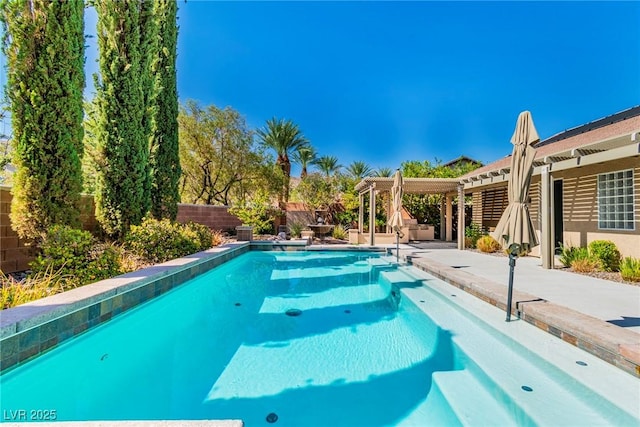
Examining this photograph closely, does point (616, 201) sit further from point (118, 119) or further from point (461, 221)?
point (118, 119)

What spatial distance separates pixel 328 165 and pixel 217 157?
11.2 m

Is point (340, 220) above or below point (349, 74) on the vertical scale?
below

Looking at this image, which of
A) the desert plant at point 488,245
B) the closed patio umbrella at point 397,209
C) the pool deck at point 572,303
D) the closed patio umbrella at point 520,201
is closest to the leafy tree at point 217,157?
the closed patio umbrella at point 397,209

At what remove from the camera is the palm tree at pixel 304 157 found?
25344mm

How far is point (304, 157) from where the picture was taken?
85.3ft

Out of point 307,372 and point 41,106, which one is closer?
point 307,372

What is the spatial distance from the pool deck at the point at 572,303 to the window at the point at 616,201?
102 inches

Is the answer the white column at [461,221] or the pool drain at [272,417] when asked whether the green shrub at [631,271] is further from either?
the pool drain at [272,417]

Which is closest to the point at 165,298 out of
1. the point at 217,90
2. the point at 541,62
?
the point at 217,90

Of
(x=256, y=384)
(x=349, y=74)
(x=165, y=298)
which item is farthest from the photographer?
(x=349, y=74)

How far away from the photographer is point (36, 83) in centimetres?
577

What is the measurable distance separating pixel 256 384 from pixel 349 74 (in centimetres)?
2217

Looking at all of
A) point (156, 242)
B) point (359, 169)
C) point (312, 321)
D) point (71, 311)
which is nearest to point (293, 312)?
point (312, 321)

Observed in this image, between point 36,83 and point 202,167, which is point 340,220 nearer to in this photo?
point 202,167
